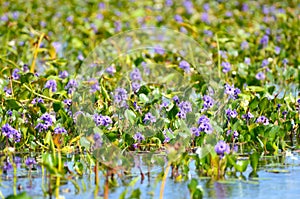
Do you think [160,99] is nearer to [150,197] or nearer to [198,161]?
[198,161]

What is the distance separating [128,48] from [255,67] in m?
1.18

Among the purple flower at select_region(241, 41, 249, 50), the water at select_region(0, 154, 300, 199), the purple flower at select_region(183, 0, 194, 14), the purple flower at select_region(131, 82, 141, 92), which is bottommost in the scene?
the water at select_region(0, 154, 300, 199)

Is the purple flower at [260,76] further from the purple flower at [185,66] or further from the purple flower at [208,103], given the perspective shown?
the purple flower at [208,103]

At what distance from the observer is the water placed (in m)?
4.37

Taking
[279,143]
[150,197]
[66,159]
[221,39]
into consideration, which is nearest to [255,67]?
[221,39]

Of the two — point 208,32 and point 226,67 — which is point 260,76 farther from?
point 208,32

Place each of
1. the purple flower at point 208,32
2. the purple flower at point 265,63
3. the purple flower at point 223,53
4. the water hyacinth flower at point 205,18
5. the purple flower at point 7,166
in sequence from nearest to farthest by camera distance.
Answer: the purple flower at point 7,166 → the purple flower at point 265,63 → the purple flower at point 223,53 → the purple flower at point 208,32 → the water hyacinth flower at point 205,18

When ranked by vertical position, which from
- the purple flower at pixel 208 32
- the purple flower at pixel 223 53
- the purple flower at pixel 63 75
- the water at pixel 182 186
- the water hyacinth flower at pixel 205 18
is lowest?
the water at pixel 182 186

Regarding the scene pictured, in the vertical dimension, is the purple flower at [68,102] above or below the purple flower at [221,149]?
above

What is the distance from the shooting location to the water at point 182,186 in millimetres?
4371

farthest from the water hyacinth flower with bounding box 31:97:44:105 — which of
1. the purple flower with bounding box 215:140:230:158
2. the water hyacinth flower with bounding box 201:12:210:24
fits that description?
the water hyacinth flower with bounding box 201:12:210:24

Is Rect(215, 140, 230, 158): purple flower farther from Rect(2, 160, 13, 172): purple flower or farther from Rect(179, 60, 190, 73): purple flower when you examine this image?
Rect(179, 60, 190, 73): purple flower

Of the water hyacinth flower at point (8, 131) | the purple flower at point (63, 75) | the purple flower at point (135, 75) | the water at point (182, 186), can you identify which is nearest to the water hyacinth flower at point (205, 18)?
the purple flower at point (135, 75)

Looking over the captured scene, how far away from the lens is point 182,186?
4.55 m
